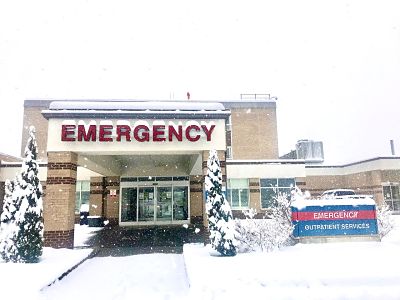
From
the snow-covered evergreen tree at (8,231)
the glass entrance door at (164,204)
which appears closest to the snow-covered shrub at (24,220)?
the snow-covered evergreen tree at (8,231)

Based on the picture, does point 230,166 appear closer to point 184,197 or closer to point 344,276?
point 184,197

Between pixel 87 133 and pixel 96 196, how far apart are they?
45.2 feet

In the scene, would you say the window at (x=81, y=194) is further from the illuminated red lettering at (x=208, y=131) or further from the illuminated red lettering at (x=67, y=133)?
the illuminated red lettering at (x=208, y=131)

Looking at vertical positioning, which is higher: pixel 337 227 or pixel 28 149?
pixel 28 149

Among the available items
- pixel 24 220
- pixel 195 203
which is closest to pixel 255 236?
pixel 24 220

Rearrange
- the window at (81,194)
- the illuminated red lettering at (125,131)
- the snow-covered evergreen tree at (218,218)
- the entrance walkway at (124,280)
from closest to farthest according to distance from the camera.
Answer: the entrance walkway at (124,280) < the snow-covered evergreen tree at (218,218) < the illuminated red lettering at (125,131) < the window at (81,194)

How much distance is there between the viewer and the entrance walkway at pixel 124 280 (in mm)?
7836

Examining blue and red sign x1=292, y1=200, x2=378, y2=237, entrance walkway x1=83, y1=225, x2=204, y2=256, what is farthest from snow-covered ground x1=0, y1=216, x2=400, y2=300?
entrance walkway x1=83, y1=225, x2=204, y2=256

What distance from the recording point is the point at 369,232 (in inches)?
504

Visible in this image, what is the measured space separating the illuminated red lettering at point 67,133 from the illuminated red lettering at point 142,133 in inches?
97.6

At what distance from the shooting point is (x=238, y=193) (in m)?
29.7

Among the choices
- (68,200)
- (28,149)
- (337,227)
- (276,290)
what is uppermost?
(28,149)

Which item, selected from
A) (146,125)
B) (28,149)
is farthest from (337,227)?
(28,149)

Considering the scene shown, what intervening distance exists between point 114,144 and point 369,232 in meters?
10.8
